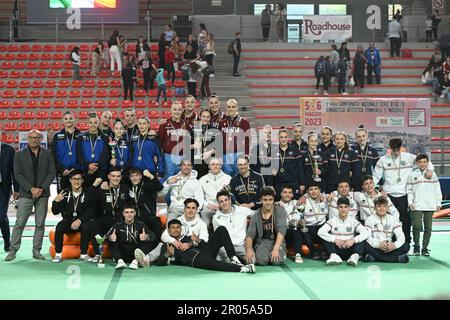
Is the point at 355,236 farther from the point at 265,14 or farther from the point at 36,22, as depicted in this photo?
the point at 36,22

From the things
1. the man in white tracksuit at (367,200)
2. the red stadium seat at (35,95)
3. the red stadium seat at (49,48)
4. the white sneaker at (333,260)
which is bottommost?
the white sneaker at (333,260)

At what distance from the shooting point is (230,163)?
12.4 metres

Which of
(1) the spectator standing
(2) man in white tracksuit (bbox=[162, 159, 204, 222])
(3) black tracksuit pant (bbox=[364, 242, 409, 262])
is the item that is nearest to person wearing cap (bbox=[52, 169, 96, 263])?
(2) man in white tracksuit (bbox=[162, 159, 204, 222])

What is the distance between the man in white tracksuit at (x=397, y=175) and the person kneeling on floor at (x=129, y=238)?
3710mm

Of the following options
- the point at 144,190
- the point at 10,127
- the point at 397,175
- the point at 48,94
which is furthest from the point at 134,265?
the point at 48,94

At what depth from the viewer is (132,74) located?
24.3 m

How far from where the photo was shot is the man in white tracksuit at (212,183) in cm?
1165

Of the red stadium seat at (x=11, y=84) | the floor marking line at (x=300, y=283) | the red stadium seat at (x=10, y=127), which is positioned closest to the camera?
the floor marking line at (x=300, y=283)

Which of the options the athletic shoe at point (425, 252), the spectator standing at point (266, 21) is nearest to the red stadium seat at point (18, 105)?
the spectator standing at point (266, 21)

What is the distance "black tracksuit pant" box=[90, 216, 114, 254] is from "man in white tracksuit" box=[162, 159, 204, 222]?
93cm

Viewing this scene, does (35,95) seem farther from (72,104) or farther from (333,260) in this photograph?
(333,260)

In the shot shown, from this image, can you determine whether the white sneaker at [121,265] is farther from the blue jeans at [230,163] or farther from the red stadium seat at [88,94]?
the red stadium seat at [88,94]

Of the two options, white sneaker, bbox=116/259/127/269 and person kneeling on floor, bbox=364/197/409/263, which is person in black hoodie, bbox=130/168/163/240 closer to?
white sneaker, bbox=116/259/127/269

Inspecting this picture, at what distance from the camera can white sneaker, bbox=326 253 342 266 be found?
1087cm
